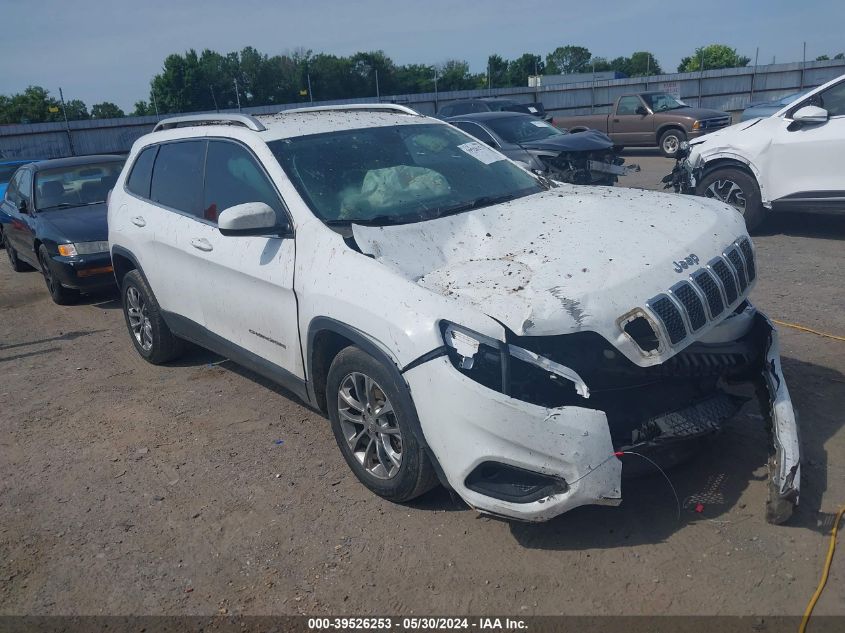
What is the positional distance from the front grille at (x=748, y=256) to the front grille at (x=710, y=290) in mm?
463

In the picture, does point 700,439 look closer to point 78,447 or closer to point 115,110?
point 78,447

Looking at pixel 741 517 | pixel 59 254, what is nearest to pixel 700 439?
pixel 741 517

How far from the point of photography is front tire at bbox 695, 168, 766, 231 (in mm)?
8602

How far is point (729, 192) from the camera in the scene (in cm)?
879

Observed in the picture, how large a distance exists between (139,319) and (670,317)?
Result: 4.46 meters

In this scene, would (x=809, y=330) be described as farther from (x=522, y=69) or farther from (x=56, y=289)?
(x=522, y=69)

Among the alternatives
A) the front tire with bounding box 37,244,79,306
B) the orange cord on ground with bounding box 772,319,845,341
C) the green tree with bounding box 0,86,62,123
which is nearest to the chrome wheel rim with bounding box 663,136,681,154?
the orange cord on ground with bounding box 772,319,845,341

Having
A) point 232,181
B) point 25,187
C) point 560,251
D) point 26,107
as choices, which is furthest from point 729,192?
point 26,107

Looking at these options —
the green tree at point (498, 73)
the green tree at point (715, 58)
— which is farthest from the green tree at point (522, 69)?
the green tree at point (715, 58)

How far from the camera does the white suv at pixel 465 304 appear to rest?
3.04 m

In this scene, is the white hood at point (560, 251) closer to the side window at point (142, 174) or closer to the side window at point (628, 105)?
the side window at point (142, 174)

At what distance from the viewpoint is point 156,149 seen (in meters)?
5.69

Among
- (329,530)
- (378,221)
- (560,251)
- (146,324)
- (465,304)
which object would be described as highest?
(378,221)

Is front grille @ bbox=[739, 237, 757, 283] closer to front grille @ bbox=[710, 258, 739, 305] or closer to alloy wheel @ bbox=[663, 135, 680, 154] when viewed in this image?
front grille @ bbox=[710, 258, 739, 305]
